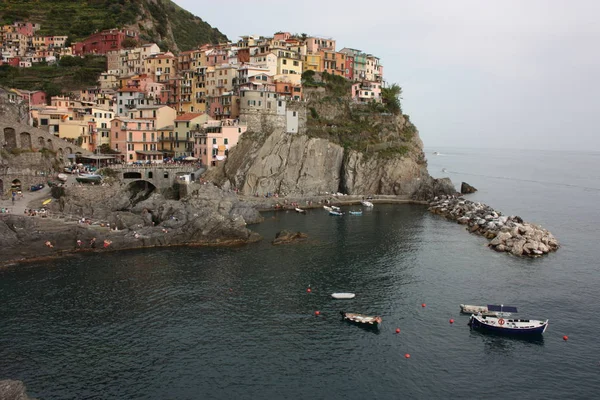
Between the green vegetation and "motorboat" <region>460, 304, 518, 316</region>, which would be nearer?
"motorboat" <region>460, 304, 518, 316</region>

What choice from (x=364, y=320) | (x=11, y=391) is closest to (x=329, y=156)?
(x=364, y=320)

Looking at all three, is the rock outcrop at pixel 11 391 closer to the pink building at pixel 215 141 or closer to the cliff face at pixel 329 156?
the cliff face at pixel 329 156

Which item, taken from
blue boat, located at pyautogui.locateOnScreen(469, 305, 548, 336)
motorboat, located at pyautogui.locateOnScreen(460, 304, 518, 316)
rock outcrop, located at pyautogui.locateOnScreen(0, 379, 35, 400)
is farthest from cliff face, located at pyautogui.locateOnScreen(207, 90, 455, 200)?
rock outcrop, located at pyautogui.locateOnScreen(0, 379, 35, 400)

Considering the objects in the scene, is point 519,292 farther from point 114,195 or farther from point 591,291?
point 114,195

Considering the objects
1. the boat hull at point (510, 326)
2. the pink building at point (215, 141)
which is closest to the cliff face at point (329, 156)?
the pink building at point (215, 141)

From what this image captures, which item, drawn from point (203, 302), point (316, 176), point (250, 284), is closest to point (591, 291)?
point (250, 284)

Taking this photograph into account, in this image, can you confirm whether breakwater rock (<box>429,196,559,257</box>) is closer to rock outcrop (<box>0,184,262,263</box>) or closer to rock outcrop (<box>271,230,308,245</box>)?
rock outcrop (<box>271,230,308,245</box>)
